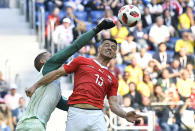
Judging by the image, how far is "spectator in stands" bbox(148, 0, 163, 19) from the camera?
17.9 metres

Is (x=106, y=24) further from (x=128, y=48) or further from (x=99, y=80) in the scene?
(x=128, y=48)

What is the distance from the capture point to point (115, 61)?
15.6 m

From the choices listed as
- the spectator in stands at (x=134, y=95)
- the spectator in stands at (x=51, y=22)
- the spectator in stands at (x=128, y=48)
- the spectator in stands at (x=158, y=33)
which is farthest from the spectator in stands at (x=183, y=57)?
the spectator in stands at (x=51, y=22)

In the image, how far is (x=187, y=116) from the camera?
44.8 ft

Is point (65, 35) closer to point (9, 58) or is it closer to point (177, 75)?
point (9, 58)

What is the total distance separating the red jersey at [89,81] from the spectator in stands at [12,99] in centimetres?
570

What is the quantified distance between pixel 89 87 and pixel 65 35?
322 inches

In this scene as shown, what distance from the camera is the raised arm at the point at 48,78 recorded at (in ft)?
25.3

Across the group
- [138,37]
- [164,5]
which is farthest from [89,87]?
[164,5]

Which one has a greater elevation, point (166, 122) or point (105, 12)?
point (105, 12)

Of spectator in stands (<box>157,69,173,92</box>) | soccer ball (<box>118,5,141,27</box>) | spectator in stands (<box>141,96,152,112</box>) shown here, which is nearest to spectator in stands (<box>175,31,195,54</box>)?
spectator in stands (<box>157,69,173,92</box>)

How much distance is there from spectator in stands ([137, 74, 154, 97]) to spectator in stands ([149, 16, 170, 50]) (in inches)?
72.8

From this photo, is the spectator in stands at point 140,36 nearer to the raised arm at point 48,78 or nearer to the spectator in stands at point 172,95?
the spectator in stands at point 172,95

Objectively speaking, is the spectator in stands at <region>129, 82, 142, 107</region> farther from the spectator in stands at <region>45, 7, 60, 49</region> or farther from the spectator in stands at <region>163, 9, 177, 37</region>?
the spectator in stands at <region>163, 9, 177, 37</region>
